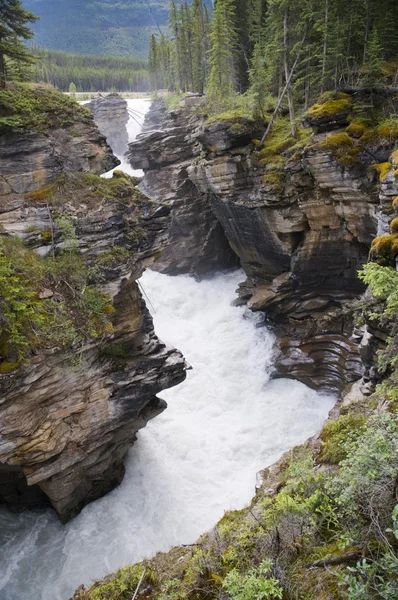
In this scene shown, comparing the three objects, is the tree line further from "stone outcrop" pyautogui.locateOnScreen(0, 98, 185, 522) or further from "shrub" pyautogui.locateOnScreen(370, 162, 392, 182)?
"stone outcrop" pyautogui.locateOnScreen(0, 98, 185, 522)

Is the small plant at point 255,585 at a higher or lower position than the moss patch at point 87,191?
lower

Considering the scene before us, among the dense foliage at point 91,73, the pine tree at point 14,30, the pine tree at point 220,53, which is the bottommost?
the pine tree at point 14,30

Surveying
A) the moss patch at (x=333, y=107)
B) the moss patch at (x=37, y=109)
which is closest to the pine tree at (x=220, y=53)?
the moss patch at (x=333, y=107)

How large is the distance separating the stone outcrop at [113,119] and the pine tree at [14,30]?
39661 millimetres

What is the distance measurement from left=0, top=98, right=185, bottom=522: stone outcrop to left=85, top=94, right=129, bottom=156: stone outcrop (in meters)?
41.5

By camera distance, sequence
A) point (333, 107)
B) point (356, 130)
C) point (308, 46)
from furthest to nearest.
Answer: point (308, 46)
point (333, 107)
point (356, 130)

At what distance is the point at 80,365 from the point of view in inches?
460

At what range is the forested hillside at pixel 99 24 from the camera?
17000 centimetres

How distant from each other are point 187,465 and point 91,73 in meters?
88.4

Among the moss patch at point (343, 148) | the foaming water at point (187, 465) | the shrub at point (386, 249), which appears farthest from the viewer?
the moss patch at point (343, 148)

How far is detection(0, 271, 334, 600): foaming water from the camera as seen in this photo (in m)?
12.8

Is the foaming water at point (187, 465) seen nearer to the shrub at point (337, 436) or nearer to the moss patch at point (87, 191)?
the shrub at point (337, 436)

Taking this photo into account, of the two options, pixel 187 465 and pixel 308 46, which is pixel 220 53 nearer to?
pixel 308 46

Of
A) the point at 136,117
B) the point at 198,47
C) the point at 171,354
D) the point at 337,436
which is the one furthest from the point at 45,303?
the point at 136,117
